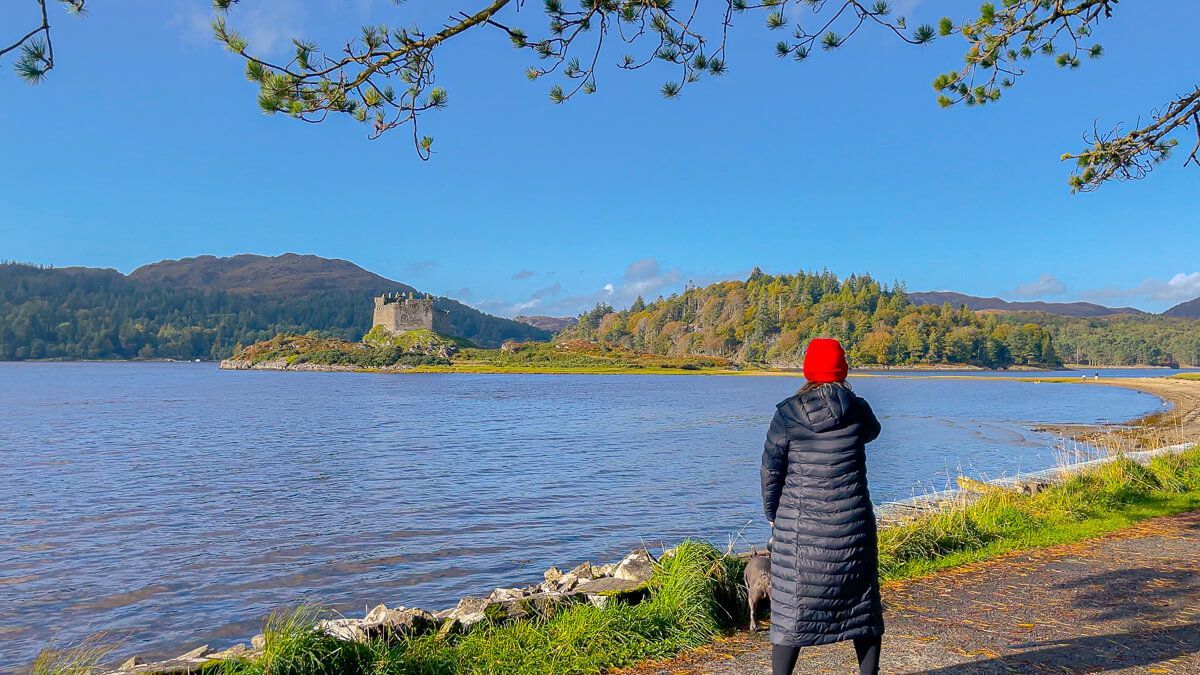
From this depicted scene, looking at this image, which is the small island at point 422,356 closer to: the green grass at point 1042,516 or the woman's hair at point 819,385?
the green grass at point 1042,516

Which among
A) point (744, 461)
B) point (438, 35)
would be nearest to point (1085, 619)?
point (438, 35)

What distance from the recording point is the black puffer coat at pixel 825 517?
4.38 meters

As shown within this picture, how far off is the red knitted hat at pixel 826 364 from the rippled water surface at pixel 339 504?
7.72 metres

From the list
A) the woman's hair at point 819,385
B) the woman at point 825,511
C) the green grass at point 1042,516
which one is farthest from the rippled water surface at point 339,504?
the woman's hair at point 819,385

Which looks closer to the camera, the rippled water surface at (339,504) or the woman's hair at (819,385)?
the woman's hair at (819,385)

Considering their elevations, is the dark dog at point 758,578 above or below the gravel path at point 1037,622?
above

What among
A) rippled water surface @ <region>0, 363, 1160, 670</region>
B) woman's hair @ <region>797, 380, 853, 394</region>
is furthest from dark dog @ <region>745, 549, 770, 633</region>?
rippled water surface @ <region>0, 363, 1160, 670</region>

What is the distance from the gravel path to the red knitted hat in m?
2.33

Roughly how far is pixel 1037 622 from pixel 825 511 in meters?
3.44

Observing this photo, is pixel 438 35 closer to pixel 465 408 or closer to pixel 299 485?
pixel 299 485

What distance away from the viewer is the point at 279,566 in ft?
43.1

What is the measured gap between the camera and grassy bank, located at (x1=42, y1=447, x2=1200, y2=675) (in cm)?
538

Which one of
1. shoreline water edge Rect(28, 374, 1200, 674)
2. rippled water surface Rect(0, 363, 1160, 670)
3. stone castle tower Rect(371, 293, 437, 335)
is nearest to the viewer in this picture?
shoreline water edge Rect(28, 374, 1200, 674)

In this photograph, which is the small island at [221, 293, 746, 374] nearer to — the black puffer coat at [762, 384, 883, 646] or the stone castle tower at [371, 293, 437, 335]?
the stone castle tower at [371, 293, 437, 335]
